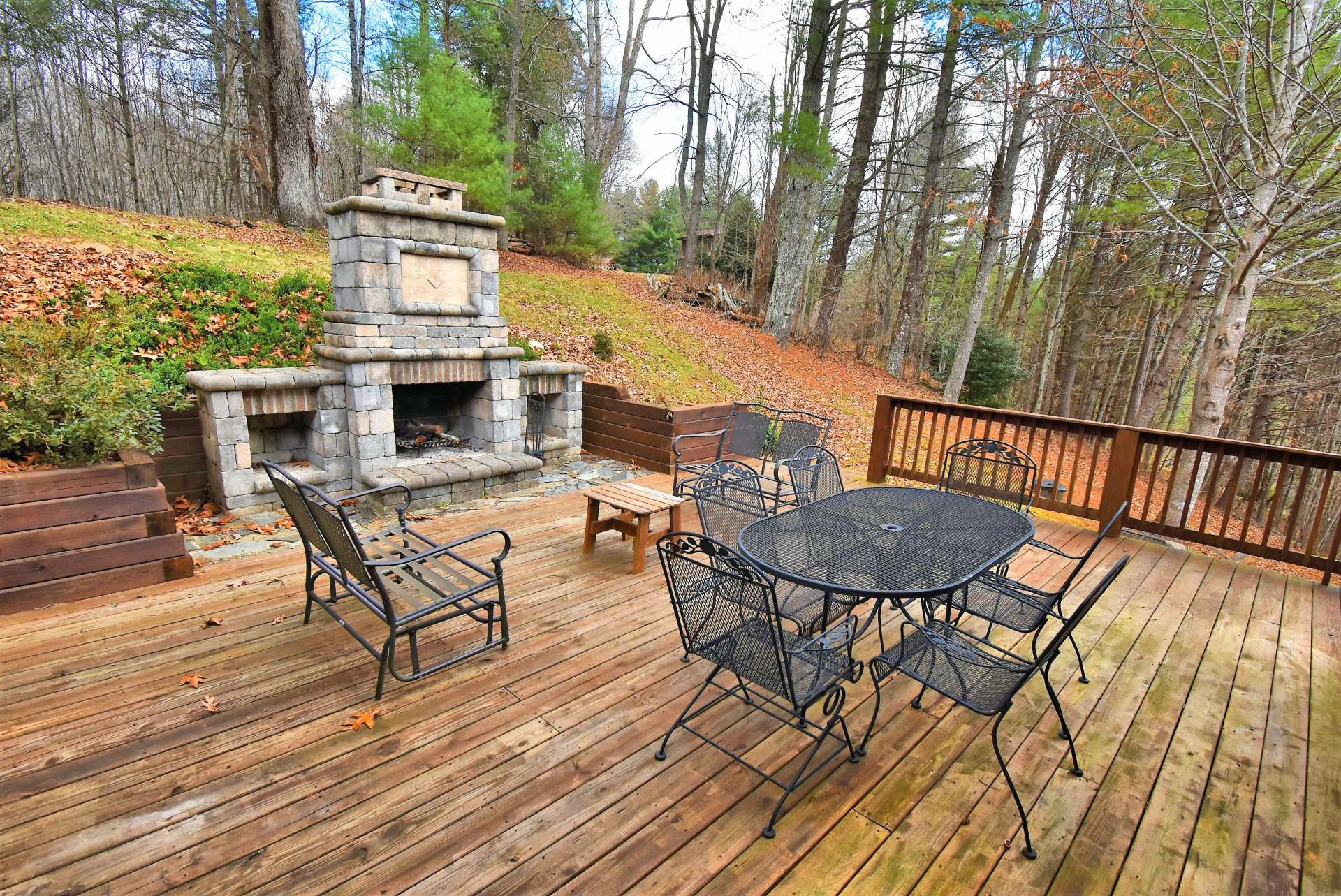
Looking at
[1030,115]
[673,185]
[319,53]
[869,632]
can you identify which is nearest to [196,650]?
[869,632]

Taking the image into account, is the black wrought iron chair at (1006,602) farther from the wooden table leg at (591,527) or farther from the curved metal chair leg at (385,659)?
the curved metal chair leg at (385,659)

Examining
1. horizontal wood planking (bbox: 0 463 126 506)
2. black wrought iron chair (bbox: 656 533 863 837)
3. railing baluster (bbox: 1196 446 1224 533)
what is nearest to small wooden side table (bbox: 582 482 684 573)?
black wrought iron chair (bbox: 656 533 863 837)

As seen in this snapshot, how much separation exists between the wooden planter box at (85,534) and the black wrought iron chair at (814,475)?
350cm

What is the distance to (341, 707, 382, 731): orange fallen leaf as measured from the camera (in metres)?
2.18

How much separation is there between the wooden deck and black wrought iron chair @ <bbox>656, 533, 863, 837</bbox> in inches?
8.8

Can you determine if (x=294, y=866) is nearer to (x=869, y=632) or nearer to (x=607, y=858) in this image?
(x=607, y=858)

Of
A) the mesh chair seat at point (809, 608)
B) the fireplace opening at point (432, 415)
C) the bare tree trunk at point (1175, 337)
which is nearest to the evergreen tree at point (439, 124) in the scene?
the fireplace opening at point (432, 415)

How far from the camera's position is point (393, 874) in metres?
1.62

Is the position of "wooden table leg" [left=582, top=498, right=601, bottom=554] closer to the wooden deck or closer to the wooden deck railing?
the wooden deck

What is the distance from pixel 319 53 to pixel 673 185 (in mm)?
12050

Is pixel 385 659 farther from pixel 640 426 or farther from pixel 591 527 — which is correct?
pixel 640 426

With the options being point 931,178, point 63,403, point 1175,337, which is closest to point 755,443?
point 63,403

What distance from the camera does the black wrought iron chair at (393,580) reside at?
2.28m

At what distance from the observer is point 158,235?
6.43 meters
